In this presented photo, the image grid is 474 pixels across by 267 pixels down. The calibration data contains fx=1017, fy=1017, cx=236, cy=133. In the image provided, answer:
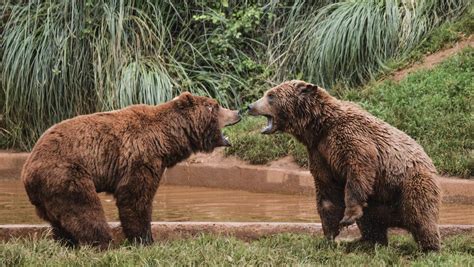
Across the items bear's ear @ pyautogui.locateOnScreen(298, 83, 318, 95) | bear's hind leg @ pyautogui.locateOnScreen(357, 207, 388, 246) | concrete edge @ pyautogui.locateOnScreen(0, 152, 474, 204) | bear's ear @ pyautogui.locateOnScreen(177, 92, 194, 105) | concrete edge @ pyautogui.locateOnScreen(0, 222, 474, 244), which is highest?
bear's ear @ pyautogui.locateOnScreen(298, 83, 318, 95)

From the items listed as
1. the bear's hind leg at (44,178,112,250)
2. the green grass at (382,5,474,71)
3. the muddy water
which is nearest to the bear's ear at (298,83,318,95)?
the bear's hind leg at (44,178,112,250)

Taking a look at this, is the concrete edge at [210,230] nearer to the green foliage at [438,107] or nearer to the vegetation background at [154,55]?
the green foliage at [438,107]

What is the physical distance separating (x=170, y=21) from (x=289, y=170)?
16.9 ft

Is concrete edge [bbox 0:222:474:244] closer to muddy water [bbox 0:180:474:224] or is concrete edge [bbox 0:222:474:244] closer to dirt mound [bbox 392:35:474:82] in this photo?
muddy water [bbox 0:180:474:224]

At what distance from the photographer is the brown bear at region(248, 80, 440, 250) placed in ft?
26.7

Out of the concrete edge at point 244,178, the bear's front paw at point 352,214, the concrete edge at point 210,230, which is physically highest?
the bear's front paw at point 352,214

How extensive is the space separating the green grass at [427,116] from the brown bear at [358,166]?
3552 mm

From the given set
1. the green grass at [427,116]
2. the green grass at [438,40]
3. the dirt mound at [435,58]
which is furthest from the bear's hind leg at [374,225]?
the green grass at [438,40]

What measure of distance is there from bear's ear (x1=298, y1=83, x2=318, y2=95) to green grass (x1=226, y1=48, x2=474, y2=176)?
3673mm

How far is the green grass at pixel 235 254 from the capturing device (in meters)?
7.25

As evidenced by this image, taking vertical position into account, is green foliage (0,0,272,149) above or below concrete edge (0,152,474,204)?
above

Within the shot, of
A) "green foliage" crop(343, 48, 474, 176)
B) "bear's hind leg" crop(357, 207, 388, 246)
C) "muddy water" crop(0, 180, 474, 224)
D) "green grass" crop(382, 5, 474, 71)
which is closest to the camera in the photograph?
"bear's hind leg" crop(357, 207, 388, 246)

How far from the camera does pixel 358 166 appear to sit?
26.8ft

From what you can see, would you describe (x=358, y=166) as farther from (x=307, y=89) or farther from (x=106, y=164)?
(x=106, y=164)
